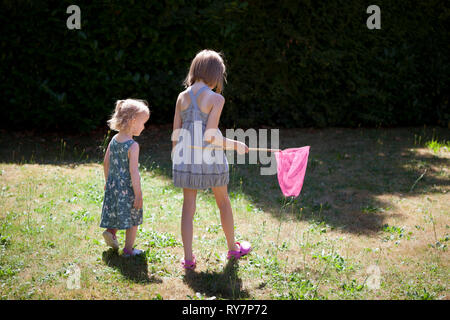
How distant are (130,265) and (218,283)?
2.47 feet

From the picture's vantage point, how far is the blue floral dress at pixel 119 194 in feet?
11.6

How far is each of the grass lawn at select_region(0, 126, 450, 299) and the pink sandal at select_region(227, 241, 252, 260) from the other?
2.0 inches

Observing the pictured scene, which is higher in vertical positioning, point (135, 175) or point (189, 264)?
point (135, 175)

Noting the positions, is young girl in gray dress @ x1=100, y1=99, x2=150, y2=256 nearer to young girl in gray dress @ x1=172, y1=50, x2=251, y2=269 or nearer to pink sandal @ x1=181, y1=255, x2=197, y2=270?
young girl in gray dress @ x1=172, y1=50, x2=251, y2=269

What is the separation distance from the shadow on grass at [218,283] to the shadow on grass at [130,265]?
10.6 inches

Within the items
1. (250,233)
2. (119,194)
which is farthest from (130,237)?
(250,233)

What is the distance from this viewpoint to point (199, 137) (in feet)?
10.9

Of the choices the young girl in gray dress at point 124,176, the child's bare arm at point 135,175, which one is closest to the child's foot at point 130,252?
the young girl in gray dress at point 124,176

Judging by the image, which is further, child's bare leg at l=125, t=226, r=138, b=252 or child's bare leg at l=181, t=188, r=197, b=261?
child's bare leg at l=125, t=226, r=138, b=252

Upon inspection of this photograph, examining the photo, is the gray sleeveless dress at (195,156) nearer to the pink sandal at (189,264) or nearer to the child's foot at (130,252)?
the pink sandal at (189,264)

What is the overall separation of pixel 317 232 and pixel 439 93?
580 centimetres

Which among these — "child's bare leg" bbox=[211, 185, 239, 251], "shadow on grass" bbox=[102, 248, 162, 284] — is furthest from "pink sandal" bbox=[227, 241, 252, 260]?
"shadow on grass" bbox=[102, 248, 162, 284]

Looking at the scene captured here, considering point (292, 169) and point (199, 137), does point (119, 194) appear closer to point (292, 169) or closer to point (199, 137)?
point (199, 137)

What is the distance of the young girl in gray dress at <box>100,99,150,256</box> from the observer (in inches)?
138
